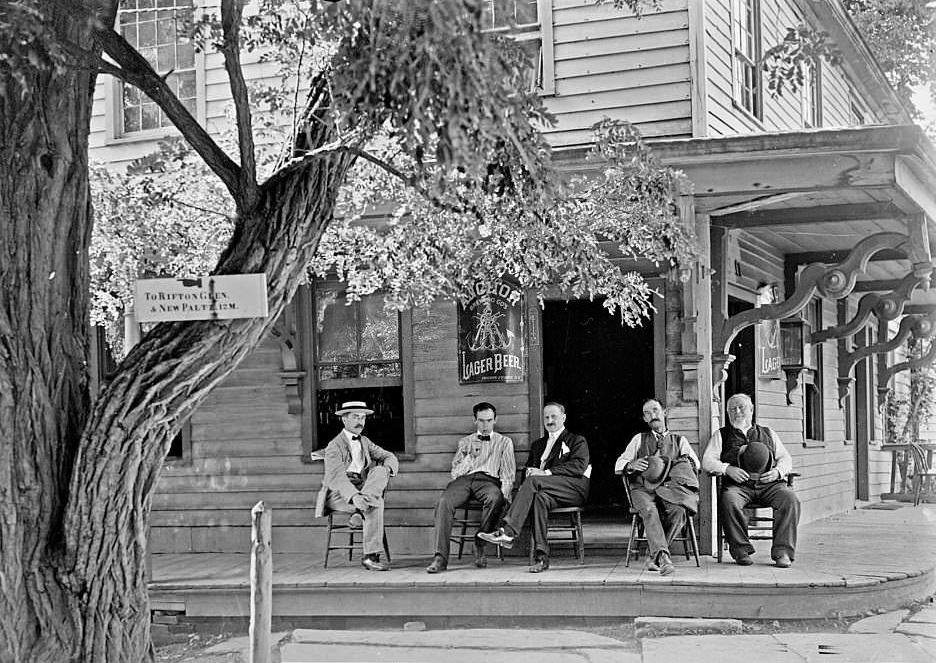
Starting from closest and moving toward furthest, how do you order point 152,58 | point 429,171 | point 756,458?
point 429,171 → point 756,458 → point 152,58

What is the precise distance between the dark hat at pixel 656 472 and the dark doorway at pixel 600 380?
3.90 metres

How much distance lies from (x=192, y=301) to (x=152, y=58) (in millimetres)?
7597

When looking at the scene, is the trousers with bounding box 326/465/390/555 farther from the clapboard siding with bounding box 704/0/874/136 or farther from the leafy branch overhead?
the clapboard siding with bounding box 704/0/874/136

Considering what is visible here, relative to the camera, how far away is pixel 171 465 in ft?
34.4

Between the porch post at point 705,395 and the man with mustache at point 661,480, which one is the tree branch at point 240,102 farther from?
the porch post at point 705,395

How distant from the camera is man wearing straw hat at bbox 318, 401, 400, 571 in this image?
8805 millimetres

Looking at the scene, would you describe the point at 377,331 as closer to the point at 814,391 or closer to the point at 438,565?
the point at 438,565

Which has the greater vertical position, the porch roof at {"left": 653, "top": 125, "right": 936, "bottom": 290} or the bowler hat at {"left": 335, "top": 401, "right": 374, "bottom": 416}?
the porch roof at {"left": 653, "top": 125, "right": 936, "bottom": 290}

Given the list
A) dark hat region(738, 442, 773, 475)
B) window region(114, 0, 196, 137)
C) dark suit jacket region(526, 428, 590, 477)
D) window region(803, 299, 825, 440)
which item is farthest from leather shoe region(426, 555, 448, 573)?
window region(803, 299, 825, 440)

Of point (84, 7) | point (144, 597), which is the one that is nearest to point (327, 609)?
point (144, 597)

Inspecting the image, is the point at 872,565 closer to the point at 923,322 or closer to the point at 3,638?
the point at 923,322

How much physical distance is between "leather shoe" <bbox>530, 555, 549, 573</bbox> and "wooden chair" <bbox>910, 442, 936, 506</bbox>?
7.86 metres

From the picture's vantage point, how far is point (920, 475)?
1463cm

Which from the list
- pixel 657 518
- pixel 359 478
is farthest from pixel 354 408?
pixel 657 518
